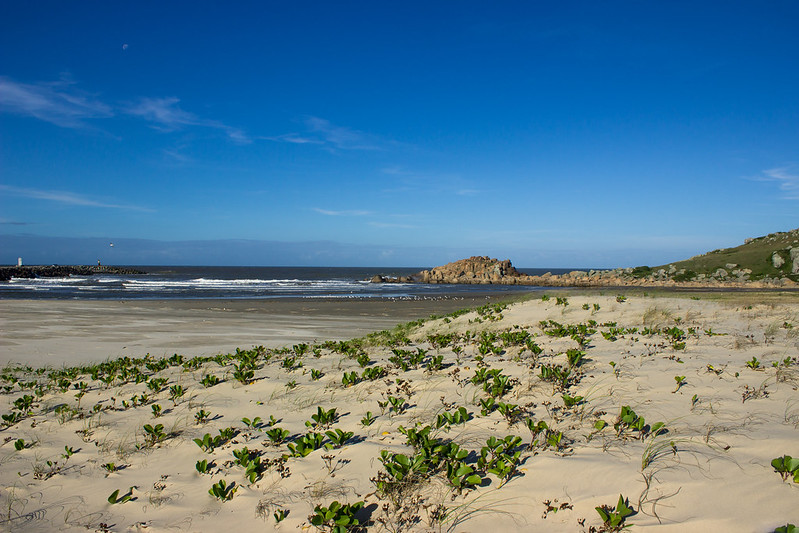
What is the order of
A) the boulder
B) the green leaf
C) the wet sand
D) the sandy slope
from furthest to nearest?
the boulder
the wet sand
the green leaf
the sandy slope

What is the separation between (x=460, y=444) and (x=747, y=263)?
153 feet

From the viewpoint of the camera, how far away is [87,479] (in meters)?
4.12

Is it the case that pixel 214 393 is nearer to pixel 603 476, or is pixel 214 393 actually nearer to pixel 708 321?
pixel 603 476

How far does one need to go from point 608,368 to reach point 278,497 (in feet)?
14.5

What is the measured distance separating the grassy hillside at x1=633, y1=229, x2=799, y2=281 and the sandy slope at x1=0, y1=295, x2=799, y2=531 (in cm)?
3900

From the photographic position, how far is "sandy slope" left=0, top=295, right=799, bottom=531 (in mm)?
3117

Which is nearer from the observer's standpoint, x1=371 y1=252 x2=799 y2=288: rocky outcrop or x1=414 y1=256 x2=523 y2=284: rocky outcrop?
x1=371 y1=252 x2=799 y2=288: rocky outcrop

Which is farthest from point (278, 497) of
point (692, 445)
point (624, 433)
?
point (692, 445)

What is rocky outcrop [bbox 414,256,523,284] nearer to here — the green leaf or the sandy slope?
the sandy slope

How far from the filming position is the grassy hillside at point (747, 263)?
121 feet

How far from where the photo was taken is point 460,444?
4062 mm

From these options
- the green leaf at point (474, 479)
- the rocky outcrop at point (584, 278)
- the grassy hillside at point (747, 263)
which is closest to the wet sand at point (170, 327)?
the green leaf at point (474, 479)

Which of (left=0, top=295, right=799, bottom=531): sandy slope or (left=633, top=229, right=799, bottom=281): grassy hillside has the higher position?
(left=633, top=229, right=799, bottom=281): grassy hillside

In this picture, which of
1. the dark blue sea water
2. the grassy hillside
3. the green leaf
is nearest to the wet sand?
the dark blue sea water
